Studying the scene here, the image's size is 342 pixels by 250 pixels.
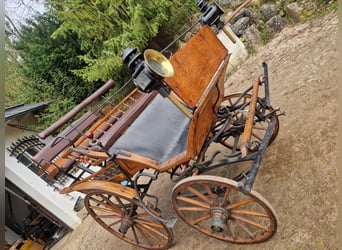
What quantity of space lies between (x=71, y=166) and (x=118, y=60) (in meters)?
3.93

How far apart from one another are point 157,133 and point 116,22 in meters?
4.71

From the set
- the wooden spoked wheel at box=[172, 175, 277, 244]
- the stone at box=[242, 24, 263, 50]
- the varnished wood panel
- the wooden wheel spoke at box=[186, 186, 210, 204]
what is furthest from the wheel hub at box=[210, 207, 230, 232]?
the stone at box=[242, 24, 263, 50]

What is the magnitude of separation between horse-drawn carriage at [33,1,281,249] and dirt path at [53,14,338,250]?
203 mm

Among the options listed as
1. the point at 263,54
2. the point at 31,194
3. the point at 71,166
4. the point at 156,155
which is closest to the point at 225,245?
the point at 156,155

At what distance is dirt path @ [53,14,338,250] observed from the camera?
2.43 metres

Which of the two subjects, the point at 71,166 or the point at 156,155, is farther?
the point at 71,166

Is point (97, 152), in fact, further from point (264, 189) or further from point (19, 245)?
point (19, 245)

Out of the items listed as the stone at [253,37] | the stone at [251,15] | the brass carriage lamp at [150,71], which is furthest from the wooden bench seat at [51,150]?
the stone at [251,15]

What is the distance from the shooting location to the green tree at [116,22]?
6215mm

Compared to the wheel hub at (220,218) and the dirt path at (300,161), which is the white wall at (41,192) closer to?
the dirt path at (300,161)

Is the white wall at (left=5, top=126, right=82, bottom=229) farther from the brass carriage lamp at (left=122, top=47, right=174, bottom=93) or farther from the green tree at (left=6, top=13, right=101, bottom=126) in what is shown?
the brass carriage lamp at (left=122, top=47, right=174, bottom=93)

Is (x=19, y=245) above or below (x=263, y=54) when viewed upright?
above

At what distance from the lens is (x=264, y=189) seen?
287cm

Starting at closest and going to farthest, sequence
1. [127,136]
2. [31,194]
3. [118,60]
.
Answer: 1. [127,136]
2. [31,194]
3. [118,60]
